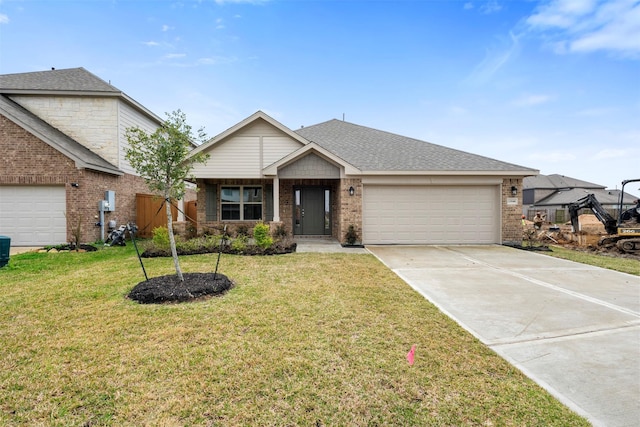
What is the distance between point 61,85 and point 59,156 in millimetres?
4836

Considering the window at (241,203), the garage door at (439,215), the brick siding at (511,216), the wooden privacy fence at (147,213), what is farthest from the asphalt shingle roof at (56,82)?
the brick siding at (511,216)

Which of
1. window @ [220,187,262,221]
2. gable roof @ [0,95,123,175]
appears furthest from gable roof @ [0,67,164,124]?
window @ [220,187,262,221]

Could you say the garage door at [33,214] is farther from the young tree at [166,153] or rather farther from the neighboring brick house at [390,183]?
the young tree at [166,153]

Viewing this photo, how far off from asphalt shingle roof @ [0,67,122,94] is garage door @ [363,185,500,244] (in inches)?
505

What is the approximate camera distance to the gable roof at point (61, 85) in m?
13.4

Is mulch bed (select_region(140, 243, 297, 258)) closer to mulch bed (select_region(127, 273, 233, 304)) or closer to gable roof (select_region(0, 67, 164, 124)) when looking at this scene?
mulch bed (select_region(127, 273, 233, 304))

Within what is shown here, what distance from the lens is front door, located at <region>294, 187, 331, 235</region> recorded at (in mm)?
13641

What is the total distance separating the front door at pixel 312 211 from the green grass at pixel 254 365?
8.25 meters

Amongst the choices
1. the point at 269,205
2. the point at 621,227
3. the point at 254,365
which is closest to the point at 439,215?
the point at 621,227

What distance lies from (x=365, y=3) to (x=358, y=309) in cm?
1268

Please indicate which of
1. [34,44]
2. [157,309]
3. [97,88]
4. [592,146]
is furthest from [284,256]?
[592,146]

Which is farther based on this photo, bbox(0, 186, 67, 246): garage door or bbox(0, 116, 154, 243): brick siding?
bbox(0, 186, 67, 246): garage door

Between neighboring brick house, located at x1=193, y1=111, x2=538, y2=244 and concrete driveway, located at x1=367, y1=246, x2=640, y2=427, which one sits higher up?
neighboring brick house, located at x1=193, y1=111, x2=538, y2=244

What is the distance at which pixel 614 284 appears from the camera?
251 inches
